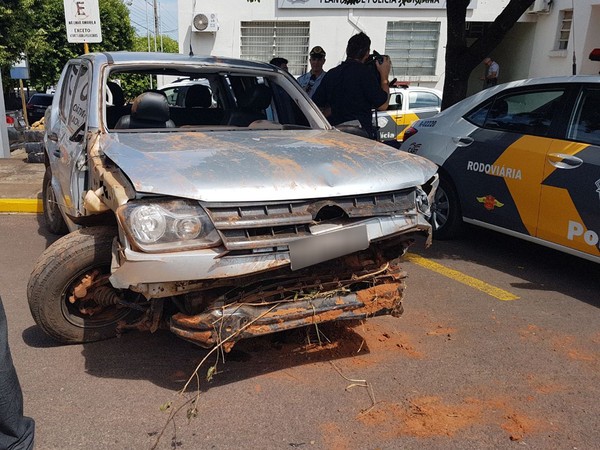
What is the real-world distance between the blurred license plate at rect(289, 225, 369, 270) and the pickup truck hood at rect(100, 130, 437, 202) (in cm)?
22

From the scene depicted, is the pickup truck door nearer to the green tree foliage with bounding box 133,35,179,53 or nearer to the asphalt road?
the asphalt road

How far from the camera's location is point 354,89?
6.25 m

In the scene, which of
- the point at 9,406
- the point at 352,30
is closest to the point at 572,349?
the point at 9,406

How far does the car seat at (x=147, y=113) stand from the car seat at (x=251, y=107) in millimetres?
680

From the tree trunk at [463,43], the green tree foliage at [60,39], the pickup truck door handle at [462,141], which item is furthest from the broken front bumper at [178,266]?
the green tree foliage at [60,39]

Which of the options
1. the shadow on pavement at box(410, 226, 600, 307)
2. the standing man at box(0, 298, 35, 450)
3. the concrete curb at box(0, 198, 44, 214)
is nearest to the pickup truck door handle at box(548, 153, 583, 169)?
the shadow on pavement at box(410, 226, 600, 307)

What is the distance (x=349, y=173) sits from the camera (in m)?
3.15

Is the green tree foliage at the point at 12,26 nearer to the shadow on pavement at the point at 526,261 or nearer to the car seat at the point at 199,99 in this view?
the car seat at the point at 199,99

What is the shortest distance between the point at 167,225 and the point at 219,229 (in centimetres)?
26

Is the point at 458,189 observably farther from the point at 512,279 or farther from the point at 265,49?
the point at 265,49

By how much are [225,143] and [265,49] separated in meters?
13.8

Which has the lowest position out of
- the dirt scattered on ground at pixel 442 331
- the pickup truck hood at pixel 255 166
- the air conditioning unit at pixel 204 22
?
the dirt scattered on ground at pixel 442 331

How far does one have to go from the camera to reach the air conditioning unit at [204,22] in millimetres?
15719

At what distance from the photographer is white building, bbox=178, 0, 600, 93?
15844 mm
